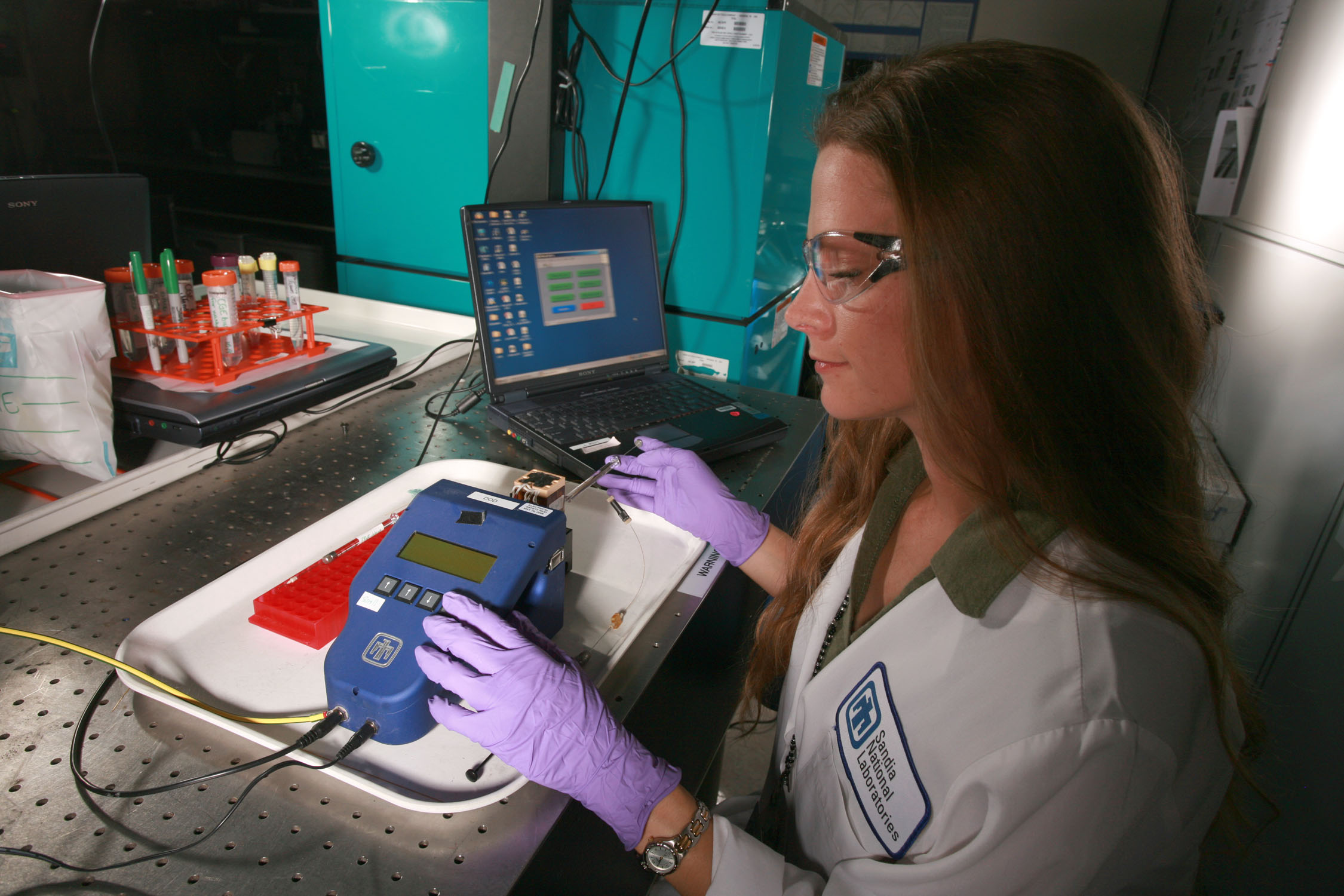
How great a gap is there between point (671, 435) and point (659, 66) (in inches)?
30.5

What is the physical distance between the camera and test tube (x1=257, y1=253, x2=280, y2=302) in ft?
4.00

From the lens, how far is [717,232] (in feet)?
5.03

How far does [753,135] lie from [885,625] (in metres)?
1.08

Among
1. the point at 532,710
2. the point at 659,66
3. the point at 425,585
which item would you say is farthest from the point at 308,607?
the point at 659,66

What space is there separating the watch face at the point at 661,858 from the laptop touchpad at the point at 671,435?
0.61m

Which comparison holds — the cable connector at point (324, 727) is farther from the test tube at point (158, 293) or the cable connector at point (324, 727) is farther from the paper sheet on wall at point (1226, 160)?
the paper sheet on wall at point (1226, 160)

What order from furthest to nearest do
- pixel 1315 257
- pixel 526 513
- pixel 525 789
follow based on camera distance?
pixel 1315 257, pixel 526 513, pixel 525 789

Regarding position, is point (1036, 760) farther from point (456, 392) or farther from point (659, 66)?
point (659, 66)

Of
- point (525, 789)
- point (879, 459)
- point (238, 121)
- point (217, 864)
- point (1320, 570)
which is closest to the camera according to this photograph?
point (217, 864)

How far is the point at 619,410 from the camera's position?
1.28 meters

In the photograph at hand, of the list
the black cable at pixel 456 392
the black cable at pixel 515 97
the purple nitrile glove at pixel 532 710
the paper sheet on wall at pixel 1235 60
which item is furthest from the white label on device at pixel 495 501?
the paper sheet on wall at pixel 1235 60

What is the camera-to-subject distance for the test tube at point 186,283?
45.1 inches

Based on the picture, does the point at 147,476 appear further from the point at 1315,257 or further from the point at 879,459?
the point at 1315,257

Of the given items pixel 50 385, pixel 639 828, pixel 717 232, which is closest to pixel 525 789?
pixel 639 828
